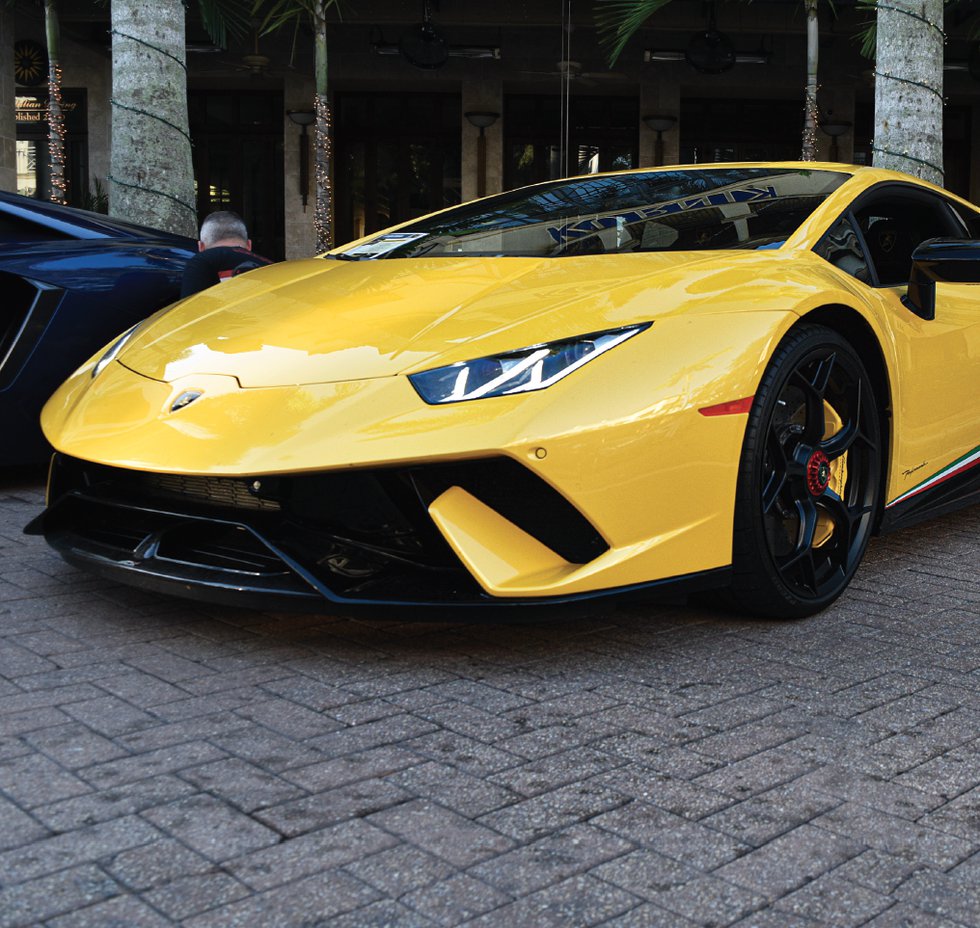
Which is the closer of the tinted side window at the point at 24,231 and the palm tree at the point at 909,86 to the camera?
the tinted side window at the point at 24,231

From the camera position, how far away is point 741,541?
298cm

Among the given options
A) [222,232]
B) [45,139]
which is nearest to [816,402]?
[222,232]

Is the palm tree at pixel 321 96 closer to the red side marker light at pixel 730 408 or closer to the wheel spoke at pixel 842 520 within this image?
the wheel spoke at pixel 842 520

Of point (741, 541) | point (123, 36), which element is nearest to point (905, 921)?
point (741, 541)

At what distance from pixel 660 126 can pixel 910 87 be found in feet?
33.5

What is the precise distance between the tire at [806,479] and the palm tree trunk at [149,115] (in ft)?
17.3

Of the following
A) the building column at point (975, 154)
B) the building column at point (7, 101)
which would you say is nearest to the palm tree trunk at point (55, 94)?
the building column at point (7, 101)

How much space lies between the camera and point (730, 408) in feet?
9.48

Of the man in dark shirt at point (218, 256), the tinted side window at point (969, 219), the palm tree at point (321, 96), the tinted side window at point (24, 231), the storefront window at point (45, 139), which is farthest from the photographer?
the storefront window at point (45, 139)

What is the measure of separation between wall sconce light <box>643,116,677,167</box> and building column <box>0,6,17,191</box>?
8436mm

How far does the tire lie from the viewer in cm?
299

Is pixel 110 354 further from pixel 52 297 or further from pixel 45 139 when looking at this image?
pixel 45 139

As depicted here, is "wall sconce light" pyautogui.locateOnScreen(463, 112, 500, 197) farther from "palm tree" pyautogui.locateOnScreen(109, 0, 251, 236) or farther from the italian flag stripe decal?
the italian flag stripe decal

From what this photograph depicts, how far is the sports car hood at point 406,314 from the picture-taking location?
286 centimetres
